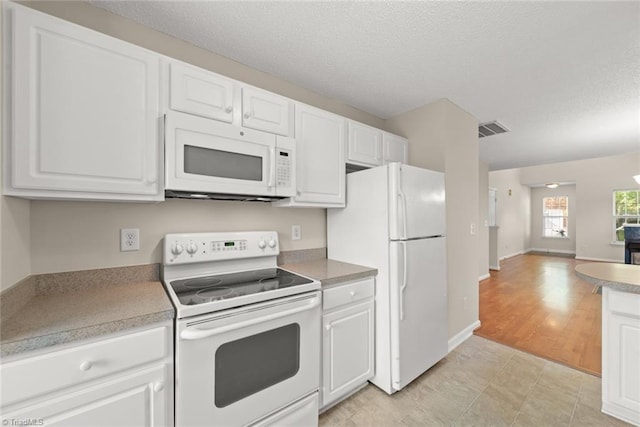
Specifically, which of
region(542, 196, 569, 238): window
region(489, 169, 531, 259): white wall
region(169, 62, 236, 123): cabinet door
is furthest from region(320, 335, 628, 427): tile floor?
region(542, 196, 569, 238): window

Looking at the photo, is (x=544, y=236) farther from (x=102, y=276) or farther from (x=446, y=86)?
(x=102, y=276)

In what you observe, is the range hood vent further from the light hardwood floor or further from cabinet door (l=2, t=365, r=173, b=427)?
the light hardwood floor

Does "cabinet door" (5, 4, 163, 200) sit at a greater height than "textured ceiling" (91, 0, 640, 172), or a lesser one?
lesser

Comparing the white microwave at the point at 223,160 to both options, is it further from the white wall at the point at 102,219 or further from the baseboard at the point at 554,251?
the baseboard at the point at 554,251

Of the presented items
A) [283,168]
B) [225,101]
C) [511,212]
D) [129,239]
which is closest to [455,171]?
[283,168]

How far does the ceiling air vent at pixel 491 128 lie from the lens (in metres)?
3.21

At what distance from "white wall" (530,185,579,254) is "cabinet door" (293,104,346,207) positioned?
33.8 ft

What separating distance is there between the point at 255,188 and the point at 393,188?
3.24 feet

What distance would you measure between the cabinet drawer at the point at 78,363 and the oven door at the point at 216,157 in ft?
2.46

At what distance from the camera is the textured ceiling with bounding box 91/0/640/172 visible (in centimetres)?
148

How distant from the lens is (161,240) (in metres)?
1.65

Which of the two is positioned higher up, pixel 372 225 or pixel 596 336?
pixel 372 225

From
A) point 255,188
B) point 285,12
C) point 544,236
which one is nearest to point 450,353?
point 255,188

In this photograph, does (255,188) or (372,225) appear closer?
(255,188)
